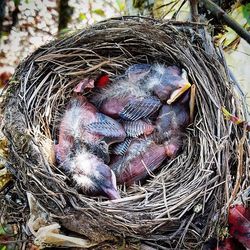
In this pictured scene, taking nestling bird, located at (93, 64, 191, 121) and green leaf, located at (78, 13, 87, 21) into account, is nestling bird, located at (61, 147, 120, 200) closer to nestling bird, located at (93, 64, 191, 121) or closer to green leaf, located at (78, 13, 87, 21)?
nestling bird, located at (93, 64, 191, 121)

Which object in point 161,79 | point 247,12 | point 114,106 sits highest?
point 247,12

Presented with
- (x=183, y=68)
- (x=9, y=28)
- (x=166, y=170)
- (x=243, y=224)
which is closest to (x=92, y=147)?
(x=166, y=170)

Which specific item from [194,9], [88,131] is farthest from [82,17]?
[194,9]

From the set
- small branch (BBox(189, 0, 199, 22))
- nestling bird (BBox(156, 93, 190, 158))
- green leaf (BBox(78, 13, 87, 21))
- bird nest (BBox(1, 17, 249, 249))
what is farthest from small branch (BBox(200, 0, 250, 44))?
green leaf (BBox(78, 13, 87, 21))

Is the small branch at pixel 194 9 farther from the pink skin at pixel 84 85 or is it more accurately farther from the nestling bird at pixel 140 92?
the pink skin at pixel 84 85

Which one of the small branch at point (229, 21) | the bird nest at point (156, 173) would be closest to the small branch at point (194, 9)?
the bird nest at point (156, 173)

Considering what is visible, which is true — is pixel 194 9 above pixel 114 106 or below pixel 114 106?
above

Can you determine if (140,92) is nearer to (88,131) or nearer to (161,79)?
(161,79)
